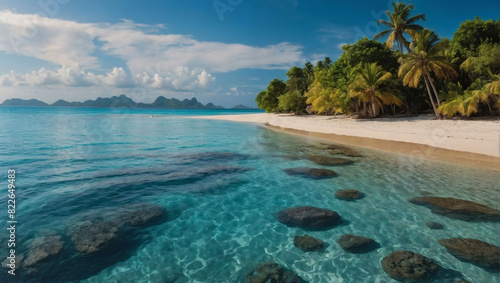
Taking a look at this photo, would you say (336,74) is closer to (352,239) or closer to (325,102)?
(325,102)

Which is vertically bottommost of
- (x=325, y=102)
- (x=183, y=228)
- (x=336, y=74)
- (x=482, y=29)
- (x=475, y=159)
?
(x=183, y=228)

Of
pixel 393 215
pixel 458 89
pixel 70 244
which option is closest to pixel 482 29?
pixel 458 89

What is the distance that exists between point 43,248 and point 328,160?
1338 cm

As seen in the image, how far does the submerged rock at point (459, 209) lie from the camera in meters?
7.30

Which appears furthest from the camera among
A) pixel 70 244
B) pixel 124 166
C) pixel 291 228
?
pixel 124 166

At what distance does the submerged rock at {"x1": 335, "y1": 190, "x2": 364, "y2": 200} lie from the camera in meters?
9.09

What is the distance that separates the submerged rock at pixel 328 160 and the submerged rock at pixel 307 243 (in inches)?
335

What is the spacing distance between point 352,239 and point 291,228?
1586 millimetres

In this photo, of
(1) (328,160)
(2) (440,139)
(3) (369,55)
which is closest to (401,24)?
(3) (369,55)

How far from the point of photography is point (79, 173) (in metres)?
12.2

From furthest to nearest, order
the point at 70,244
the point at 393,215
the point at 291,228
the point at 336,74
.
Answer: the point at 336,74, the point at 393,215, the point at 291,228, the point at 70,244

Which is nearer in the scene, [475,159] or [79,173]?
[79,173]

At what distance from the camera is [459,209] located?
774 cm

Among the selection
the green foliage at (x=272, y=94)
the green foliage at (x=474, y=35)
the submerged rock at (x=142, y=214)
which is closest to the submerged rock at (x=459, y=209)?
the submerged rock at (x=142, y=214)
